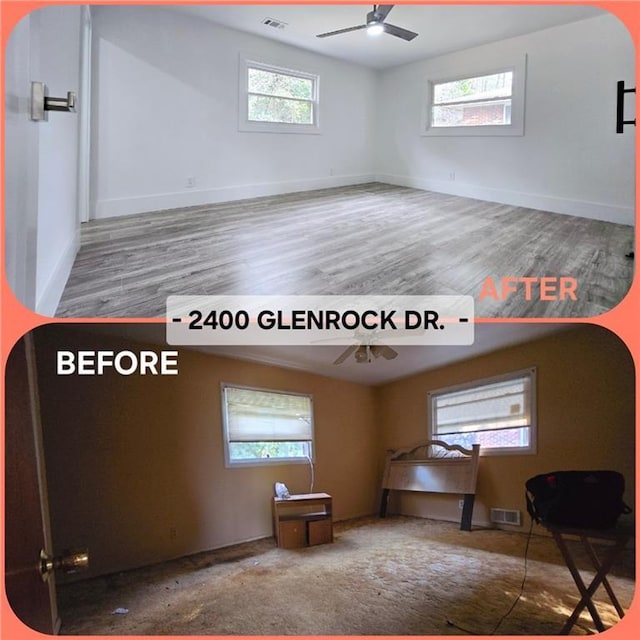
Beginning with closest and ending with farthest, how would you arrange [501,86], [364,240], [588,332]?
[588,332] → [364,240] → [501,86]

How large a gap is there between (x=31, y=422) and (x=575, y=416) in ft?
3.40

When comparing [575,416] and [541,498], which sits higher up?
[575,416]

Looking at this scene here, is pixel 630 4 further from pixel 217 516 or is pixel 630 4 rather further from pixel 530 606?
pixel 217 516

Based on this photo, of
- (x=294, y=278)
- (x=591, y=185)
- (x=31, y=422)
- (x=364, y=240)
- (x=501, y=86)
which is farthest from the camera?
(x=501, y=86)

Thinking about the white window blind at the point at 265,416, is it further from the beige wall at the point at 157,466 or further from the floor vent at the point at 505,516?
the floor vent at the point at 505,516

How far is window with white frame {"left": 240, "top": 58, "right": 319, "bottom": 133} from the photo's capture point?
5.12 meters

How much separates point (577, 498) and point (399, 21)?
446 cm

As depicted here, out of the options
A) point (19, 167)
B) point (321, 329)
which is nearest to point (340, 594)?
point (321, 329)

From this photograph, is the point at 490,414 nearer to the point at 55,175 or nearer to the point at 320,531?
the point at 320,531

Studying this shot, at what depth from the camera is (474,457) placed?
117cm

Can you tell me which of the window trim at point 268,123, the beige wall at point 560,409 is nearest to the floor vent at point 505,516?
the beige wall at point 560,409

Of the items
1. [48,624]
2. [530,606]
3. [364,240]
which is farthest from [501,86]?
A: [48,624]

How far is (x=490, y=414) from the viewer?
46.2 inches

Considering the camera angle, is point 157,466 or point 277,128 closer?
point 157,466
